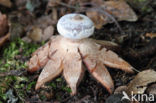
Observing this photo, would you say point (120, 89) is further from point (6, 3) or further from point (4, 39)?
point (6, 3)

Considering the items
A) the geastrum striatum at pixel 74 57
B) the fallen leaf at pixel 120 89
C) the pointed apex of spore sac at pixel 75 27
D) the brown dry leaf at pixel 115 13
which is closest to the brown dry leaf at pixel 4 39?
the geastrum striatum at pixel 74 57

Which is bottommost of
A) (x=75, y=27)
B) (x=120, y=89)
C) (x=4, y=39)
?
(x=120, y=89)

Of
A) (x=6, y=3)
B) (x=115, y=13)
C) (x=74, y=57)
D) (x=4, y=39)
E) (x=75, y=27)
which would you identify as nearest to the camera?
(x=75, y=27)

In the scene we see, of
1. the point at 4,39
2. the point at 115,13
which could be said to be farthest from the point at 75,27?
the point at 115,13

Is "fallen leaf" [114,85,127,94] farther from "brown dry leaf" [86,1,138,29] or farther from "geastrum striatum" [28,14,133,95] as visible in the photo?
"brown dry leaf" [86,1,138,29]

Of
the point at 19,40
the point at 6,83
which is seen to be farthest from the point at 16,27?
the point at 6,83

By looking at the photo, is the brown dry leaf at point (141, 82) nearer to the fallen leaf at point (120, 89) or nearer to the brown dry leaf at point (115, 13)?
the fallen leaf at point (120, 89)

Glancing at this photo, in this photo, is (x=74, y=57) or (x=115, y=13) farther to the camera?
(x=115, y=13)

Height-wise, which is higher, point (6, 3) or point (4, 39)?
point (6, 3)
